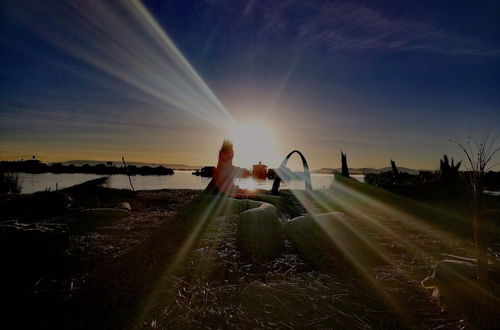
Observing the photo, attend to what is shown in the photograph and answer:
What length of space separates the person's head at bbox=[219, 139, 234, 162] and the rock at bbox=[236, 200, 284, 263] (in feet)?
33.3

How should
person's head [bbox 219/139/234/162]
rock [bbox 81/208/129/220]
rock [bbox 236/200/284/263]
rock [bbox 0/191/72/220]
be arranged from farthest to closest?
person's head [bbox 219/139/234/162] → rock [bbox 0/191/72/220] → rock [bbox 81/208/129/220] → rock [bbox 236/200/284/263]

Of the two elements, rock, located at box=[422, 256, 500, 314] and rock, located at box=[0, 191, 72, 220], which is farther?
rock, located at box=[0, 191, 72, 220]

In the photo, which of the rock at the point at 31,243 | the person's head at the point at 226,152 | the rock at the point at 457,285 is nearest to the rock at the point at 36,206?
the rock at the point at 31,243

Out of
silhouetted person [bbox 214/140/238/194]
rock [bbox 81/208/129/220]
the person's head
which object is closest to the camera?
rock [bbox 81/208/129/220]

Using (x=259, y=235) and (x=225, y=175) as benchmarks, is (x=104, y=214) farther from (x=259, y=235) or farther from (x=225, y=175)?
(x=225, y=175)

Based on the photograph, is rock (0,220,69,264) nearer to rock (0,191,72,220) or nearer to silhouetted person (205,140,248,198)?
rock (0,191,72,220)

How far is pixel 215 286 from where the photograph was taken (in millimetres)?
4664

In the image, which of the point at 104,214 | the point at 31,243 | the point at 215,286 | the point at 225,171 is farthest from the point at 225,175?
the point at 215,286

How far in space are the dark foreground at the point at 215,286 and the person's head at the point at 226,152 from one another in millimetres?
11951

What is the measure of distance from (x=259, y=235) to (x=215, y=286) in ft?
12.8

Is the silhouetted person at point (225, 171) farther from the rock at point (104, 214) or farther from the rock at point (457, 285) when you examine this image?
the rock at point (457, 285)

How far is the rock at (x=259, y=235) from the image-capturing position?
6739mm

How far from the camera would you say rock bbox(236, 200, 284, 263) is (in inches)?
265

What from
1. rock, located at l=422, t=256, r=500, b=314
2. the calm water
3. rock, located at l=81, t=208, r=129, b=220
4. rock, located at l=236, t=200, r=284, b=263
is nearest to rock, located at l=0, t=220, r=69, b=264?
rock, located at l=236, t=200, r=284, b=263
